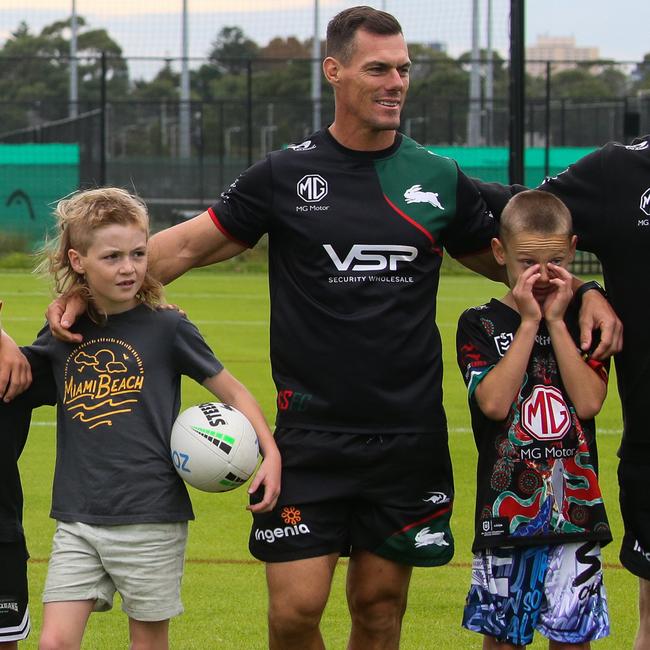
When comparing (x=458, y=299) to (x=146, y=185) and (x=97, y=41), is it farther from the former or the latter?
(x=97, y=41)

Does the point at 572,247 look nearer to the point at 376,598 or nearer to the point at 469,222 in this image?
the point at 469,222

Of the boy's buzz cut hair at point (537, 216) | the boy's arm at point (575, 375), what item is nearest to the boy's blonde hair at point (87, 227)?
the boy's buzz cut hair at point (537, 216)

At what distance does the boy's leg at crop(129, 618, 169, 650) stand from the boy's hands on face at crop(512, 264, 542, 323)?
150 cm

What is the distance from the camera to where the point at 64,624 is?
416 centimetres

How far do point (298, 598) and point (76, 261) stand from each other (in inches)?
51.4

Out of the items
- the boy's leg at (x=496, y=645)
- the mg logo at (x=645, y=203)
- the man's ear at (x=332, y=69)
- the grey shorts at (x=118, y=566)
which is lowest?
the boy's leg at (x=496, y=645)

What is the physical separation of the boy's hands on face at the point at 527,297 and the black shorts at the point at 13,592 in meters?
1.79

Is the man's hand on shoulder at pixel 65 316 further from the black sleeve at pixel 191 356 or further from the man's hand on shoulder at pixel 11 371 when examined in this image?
the black sleeve at pixel 191 356

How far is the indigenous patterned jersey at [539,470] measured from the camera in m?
4.23

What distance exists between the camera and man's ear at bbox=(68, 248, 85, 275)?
14.6ft

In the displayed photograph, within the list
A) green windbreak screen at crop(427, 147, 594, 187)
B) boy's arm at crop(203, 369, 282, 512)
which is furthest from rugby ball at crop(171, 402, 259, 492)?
green windbreak screen at crop(427, 147, 594, 187)

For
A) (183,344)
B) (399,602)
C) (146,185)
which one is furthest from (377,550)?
(146,185)

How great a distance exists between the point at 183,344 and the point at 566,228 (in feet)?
4.18

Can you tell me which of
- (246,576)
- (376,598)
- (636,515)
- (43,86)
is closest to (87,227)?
(376,598)
